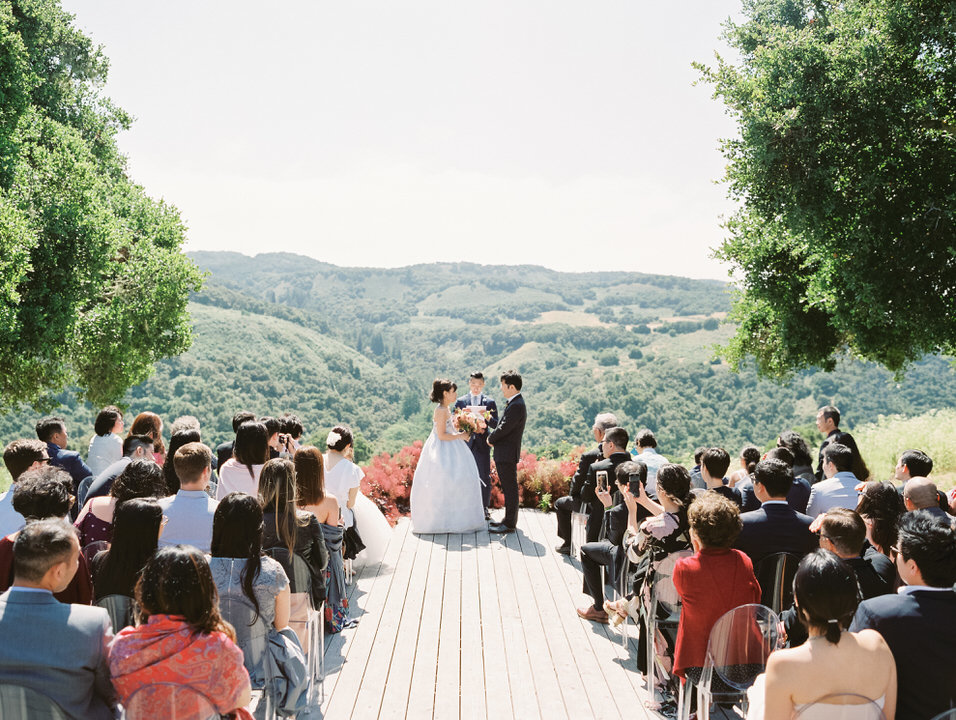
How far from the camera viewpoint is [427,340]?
5782 inches

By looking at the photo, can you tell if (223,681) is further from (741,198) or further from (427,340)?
(427,340)

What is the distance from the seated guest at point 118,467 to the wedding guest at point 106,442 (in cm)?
40

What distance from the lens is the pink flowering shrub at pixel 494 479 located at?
36.8 feet

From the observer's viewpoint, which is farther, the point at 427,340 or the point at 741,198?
the point at 427,340

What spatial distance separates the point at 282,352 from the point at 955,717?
9557 centimetres

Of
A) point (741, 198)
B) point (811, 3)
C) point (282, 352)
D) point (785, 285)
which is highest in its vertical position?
point (811, 3)

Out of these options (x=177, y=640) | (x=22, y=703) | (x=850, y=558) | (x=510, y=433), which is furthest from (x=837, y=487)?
(x=22, y=703)

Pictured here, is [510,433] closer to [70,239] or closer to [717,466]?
[717,466]

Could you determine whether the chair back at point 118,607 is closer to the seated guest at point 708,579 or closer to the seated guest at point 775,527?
the seated guest at point 708,579

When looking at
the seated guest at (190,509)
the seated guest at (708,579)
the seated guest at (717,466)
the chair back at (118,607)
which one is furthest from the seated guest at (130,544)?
the seated guest at (717,466)

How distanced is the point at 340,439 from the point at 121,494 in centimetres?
278

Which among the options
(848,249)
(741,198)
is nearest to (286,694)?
(848,249)

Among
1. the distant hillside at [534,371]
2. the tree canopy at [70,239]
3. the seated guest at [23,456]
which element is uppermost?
the tree canopy at [70,239]

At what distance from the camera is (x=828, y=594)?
2916 mm
